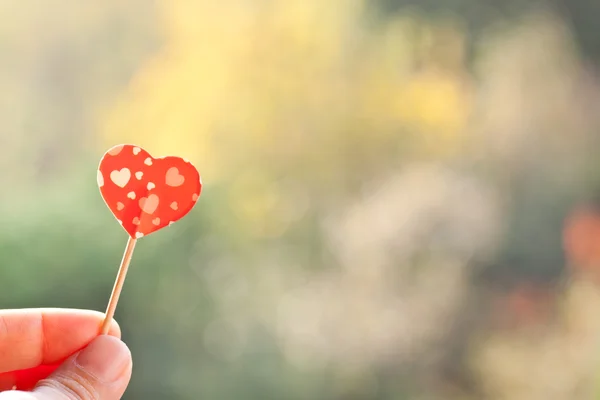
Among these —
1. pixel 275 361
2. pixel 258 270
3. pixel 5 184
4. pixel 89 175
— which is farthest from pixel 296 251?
pixel 5 184

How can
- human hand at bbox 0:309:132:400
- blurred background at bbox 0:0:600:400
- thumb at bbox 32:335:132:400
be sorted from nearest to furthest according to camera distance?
1. thumb at bbox 32:335:132:400
2. human hand at bbox 0:309:132:400
3. blurred background at bbox 0:0:600:400

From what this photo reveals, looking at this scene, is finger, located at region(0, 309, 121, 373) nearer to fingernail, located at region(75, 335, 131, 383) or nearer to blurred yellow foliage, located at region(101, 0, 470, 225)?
fingernail, located at region(75, 335, 131, 383)

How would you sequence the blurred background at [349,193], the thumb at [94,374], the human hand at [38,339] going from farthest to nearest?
1. the blurred background at [349,193]
2. the human hand at [38,339]
3. the thumb at [94,374]

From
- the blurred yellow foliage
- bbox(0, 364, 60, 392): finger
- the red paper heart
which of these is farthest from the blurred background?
the red paper heart

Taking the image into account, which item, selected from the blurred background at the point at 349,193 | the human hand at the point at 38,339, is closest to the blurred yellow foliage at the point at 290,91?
the blurred background at the point at 349,193

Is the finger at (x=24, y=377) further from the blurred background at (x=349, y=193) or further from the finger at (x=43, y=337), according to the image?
the blurred background at (x=349, y=193)

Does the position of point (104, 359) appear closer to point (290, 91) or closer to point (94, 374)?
point (94, 374)
